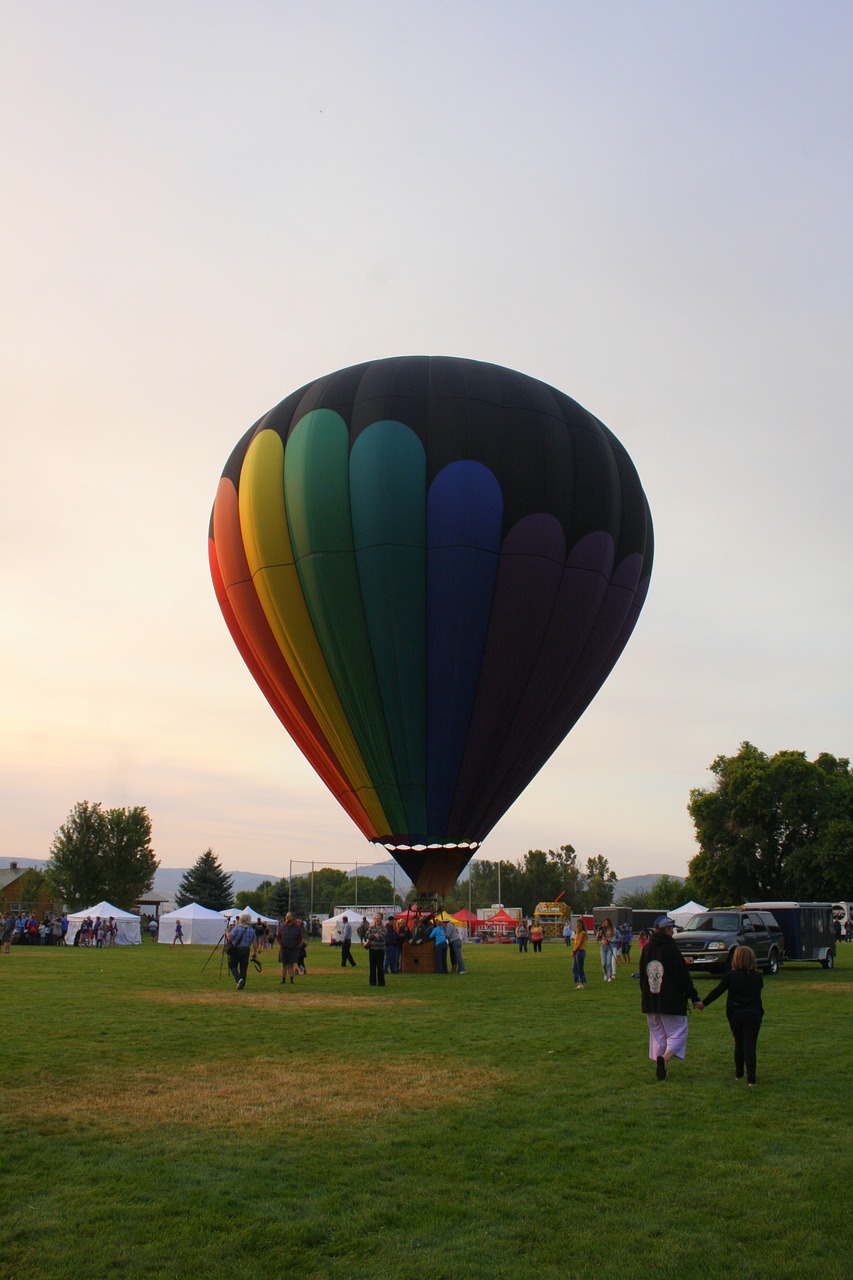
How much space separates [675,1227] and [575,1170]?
118 centimetres

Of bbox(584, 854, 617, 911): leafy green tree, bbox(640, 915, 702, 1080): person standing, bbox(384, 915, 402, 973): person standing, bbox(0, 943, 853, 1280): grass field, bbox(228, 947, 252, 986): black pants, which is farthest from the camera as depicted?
bbox(584, 854, 617, 911): leafy green tree

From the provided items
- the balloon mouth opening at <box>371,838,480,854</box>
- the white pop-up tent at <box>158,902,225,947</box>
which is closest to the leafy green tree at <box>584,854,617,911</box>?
the white pop-up tent at <box>158,902,225,947</box>

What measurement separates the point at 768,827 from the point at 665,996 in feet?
179

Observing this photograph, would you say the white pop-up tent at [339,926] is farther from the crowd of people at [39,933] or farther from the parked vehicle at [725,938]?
the parked vehicle at [725,938]

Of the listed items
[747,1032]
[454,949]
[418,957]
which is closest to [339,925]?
[418,957]

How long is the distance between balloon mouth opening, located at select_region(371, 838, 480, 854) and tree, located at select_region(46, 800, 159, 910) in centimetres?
5329

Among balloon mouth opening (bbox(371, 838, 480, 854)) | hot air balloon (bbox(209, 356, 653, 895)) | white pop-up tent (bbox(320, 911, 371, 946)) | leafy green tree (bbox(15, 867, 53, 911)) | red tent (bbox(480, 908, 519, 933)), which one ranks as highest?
hot air balloon (bbox(209, 356, 653, 895))

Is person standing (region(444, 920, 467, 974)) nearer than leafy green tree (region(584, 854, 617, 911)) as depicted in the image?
Yes

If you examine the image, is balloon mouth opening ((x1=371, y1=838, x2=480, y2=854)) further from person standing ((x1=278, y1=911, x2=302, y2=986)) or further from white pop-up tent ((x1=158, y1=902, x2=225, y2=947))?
white pop-up tent ((x1=158, y1=902, x2=225, y2=947))

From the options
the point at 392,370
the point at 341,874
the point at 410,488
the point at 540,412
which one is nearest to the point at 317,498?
Answer: the point at 410,488

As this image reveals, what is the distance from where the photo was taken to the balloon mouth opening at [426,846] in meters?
23.3

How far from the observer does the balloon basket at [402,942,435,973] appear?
1017 inches

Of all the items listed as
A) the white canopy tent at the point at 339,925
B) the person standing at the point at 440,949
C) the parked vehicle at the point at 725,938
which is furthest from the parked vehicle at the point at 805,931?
the white canopy tent at the point at 339,925

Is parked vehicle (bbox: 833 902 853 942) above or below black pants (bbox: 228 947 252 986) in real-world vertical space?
below
